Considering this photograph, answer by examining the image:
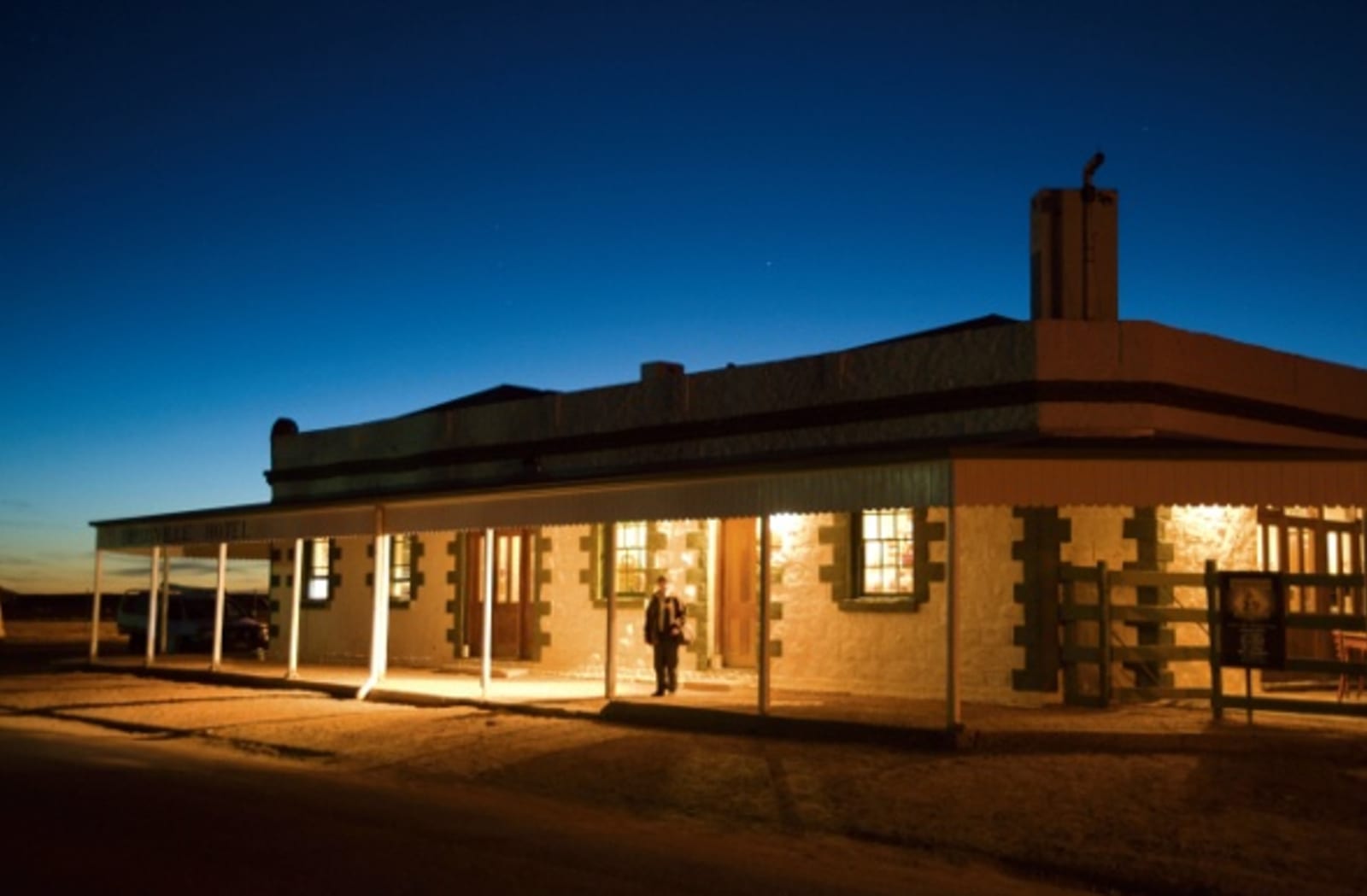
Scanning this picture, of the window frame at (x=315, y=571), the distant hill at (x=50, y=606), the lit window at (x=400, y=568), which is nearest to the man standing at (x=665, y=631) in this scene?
the lit window at (x=400, y=568)

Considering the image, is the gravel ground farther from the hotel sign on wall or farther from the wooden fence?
the hotel sign on wall

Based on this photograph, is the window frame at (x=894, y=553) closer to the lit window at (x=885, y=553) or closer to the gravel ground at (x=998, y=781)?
the lit window at (x=885, y=553)

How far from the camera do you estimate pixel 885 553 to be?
58.9ft

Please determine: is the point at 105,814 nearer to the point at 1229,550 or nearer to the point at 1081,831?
the point at 1081,831

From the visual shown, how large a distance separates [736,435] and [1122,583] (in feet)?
20.6

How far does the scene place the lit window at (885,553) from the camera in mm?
17656

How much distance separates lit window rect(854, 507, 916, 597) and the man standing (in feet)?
7.95

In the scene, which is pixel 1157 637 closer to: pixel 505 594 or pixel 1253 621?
pixel 1253 621

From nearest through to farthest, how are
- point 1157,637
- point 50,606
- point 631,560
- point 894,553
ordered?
point 1157,637 → point 894,553 → point 631,560 → point 50,606

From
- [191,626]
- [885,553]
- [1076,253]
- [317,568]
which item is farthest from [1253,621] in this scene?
[191,626]

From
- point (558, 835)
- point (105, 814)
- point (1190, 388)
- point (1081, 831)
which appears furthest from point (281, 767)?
point (1190, 388)

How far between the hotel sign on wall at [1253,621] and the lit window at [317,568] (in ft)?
59.8

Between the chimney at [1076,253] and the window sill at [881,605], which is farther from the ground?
the chimney at [1076,253]

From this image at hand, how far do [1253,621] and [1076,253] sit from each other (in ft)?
18.7
